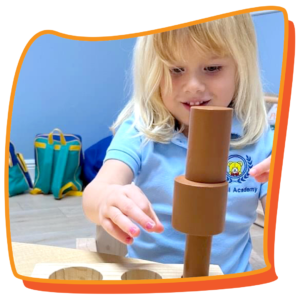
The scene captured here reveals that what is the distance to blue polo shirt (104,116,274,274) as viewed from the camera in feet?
2.27

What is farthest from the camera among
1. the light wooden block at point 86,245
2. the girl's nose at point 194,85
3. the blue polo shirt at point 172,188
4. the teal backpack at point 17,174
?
the teal backpack at point 17,174

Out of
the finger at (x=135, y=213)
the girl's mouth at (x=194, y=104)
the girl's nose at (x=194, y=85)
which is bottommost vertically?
the finger at (x=135, y=213)

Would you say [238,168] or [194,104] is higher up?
[194,104]

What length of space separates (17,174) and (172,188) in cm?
167

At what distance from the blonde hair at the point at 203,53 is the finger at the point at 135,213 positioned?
1.02 feet

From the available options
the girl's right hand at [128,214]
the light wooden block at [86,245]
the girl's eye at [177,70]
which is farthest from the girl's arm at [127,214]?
the light wooden block at [86,245]

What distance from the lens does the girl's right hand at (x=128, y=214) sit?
0.33 meters

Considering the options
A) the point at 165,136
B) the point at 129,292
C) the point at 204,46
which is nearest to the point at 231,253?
the point at 165,136

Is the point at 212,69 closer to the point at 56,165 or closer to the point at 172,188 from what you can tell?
the point at 172,188

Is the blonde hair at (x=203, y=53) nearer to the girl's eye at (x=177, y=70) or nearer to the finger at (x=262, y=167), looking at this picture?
the girl's eye at (x=177, y=70)

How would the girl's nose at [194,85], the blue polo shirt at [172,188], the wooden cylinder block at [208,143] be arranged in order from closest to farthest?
the wooden cylinder block at [208,143] < the girl's nose at [194,85] < the blue polo shirt at [172,188]

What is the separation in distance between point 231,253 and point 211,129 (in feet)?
1.62

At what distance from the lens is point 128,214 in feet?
1.14

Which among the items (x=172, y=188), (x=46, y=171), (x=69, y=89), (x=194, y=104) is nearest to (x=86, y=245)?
(x=172, y=188)
